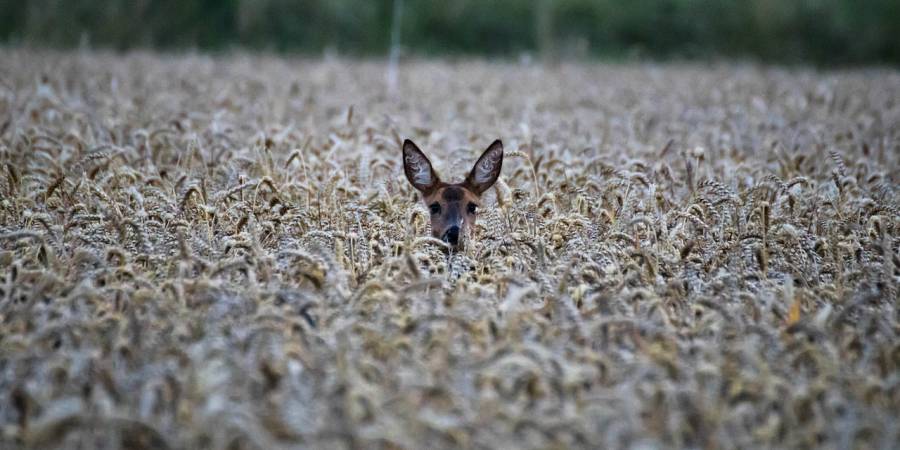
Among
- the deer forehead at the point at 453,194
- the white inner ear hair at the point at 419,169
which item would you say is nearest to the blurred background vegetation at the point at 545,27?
the white inner ear hair at the point at 419,169

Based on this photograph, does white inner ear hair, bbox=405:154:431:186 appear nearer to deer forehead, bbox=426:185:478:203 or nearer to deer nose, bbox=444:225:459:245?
deer forehead, bbox=426:185:478:203

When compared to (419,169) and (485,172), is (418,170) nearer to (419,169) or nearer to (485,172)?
(419,169)

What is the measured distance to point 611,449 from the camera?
160 inches

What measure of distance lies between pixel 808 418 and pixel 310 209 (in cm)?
417

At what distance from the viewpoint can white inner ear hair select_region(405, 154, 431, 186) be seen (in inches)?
329

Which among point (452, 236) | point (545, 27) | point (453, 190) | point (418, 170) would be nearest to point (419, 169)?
point (418, 170)

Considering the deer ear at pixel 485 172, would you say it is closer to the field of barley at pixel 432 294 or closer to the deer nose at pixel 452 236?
the field of barley at pixel 432 294

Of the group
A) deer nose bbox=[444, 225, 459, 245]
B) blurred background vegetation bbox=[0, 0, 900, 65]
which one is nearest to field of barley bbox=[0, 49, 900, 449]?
deer nose bbox=[444, 225, 459, 245]

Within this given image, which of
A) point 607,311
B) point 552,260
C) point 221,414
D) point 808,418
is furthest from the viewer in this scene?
point 552,260

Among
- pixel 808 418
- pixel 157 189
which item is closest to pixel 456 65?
pixel 157 189

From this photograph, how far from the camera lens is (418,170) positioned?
8.42 meters

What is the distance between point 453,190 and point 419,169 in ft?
1.41

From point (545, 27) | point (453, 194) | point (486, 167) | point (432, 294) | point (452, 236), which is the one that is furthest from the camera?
point (545, 27)

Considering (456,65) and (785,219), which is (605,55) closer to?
(456,65)
